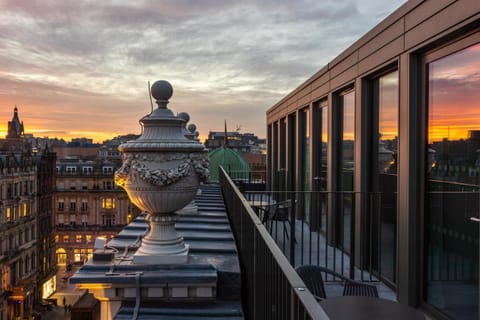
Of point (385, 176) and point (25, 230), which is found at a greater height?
point (385, 176)

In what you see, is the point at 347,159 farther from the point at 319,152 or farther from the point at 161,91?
the point at 161,91

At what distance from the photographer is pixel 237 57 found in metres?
28.5

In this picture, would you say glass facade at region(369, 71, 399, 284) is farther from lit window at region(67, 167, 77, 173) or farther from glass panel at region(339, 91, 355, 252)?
lit window at region(67, 167, 77, 173)

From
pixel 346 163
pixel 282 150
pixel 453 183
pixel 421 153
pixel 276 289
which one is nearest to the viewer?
pixel 276 289

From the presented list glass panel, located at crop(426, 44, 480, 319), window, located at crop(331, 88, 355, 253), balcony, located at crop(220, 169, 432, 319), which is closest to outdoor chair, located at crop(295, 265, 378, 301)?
balcony, located at crop(220, 169, 432, 319)

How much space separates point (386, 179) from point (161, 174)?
13.4 feet

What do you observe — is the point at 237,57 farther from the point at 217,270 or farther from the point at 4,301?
the point at 4,301

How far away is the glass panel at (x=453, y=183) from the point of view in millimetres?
4438

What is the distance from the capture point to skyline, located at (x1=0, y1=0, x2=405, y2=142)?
16.5 metres

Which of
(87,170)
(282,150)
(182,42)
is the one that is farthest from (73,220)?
(282,150)

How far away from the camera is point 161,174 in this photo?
11.8 ft

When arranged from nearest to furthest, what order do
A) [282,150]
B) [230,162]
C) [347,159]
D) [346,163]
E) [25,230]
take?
1. [347,159]
2. [346,163]
3. [282,150]
4. [230,162]
5. [25,230]

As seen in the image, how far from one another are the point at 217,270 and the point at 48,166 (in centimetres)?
6474

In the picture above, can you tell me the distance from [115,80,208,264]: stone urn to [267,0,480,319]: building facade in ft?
9.31
